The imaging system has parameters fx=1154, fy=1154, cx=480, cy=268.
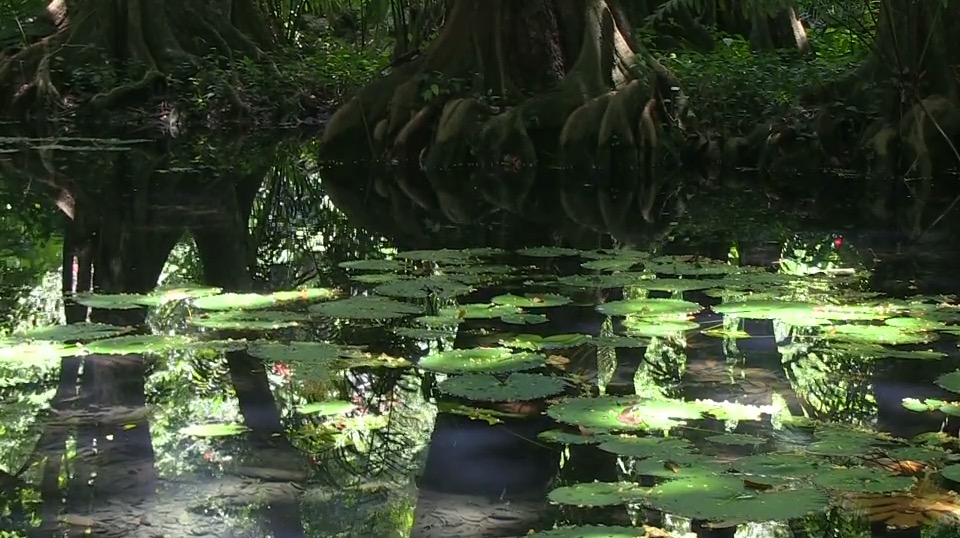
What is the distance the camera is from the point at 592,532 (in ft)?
7.86

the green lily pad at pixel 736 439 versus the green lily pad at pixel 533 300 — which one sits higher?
the green lily pad at pixel 533 300

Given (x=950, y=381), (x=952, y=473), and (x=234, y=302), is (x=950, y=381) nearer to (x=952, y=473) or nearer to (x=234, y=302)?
(x=952, y=473)

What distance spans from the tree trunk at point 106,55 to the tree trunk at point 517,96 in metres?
5.97

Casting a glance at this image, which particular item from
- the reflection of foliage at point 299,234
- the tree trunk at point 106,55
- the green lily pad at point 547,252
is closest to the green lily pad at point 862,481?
the reflection of foliage at point 299,234

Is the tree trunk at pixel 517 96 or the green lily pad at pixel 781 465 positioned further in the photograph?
the tree trunk at pixel 517 96

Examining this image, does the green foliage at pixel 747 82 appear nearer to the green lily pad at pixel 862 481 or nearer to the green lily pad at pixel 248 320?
the green lily pad at pixel 248 320

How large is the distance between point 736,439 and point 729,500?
56cm

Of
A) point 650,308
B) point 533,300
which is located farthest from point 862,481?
point 533,300

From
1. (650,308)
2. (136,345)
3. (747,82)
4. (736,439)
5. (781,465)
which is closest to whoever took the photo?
(781,465)

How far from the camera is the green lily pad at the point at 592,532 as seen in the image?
2365 mm

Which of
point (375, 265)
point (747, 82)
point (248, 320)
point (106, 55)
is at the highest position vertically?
point (106, 55)

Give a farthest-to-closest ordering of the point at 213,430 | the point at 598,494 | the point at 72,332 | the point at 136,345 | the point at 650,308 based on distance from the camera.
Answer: the point at 650,308, the point at 72,332, the point at 136,345, the point at 213,430, the point at 598,494

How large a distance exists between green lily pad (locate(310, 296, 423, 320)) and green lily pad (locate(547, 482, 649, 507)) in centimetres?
187

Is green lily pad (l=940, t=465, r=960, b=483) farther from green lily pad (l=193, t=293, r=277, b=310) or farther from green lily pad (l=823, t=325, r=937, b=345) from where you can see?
green lily pad (l=193, t=293, r=277, b=310)
